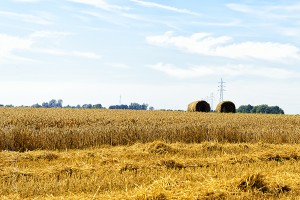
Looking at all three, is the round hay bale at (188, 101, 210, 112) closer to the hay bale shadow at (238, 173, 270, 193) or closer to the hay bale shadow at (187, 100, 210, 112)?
the hay bale shadow at (187, 100, 210, 112)

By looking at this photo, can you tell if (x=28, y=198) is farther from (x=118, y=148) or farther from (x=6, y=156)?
(x=118, y=148)

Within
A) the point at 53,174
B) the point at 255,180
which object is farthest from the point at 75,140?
the point at 255,180

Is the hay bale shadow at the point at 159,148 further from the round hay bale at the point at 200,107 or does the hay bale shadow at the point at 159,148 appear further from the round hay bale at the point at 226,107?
the round hay bale at the point at 226,107

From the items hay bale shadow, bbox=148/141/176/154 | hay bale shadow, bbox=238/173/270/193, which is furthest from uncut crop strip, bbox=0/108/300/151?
hay bale shadow, bbox=238/173/270/193

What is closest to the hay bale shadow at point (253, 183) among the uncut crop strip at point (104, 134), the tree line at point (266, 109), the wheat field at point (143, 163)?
the wheat field at point (143, 163)

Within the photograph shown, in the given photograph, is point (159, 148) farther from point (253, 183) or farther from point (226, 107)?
point (226, 107)

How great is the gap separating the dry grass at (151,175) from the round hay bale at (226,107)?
23794 millimetres

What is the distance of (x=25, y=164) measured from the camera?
12.2 m

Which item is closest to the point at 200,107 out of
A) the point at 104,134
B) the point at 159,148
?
the point at 104,134

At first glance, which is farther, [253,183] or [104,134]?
[104,134]

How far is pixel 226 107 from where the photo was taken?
39.4m

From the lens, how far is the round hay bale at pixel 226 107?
3931 centimetres

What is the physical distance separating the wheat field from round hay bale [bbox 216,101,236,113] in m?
20.1

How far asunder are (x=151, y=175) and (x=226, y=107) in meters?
30.0
